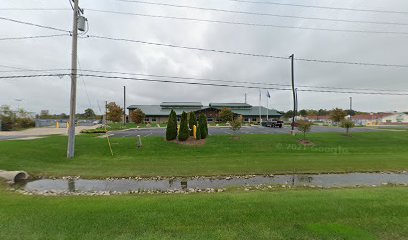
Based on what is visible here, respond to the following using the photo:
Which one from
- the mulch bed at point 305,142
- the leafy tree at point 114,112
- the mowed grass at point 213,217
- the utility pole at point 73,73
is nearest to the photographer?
the mowed grass at point 213,217

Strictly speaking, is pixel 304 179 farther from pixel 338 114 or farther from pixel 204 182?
pixel 338 114

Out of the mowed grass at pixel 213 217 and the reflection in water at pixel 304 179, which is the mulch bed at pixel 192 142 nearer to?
the reflection in water at pixel 304 179

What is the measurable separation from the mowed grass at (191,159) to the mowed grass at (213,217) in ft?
19.8

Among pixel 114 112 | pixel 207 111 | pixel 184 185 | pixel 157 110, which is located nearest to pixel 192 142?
pixel 184 185

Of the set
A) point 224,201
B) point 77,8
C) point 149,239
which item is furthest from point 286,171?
point 77,8

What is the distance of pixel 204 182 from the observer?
11859 mm

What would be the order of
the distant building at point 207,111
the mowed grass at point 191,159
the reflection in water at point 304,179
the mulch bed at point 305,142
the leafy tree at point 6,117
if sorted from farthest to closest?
1. the distant building at point 207,111
2. the leafy tree at point 6,117
3. the mulch bed at point 305,142
4. the mowed grass at point 191,159
5. the reflection in water at point 304,179

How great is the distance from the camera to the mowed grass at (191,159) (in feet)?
45.4

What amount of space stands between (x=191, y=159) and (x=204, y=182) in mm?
5302

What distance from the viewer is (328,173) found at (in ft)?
45.3

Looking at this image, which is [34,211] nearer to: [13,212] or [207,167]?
[13,212]

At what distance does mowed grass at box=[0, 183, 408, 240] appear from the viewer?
16.6 feet

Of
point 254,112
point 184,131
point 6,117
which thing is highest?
point 254,112

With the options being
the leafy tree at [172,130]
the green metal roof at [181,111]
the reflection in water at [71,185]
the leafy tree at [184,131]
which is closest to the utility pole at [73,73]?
the reflection in water at [71,185]
